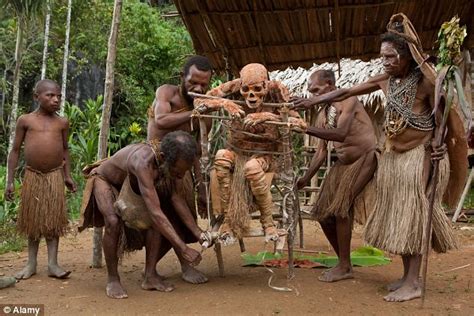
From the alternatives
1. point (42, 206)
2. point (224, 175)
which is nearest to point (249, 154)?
point (224, 175)

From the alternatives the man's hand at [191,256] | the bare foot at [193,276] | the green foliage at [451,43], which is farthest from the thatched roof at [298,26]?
the man's hand at [191,256]

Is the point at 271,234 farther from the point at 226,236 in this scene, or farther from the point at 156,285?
the point at 156,285

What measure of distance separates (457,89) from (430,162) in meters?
0.59

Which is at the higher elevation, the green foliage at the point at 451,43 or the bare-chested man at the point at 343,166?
the green foliage at the point at 451,43

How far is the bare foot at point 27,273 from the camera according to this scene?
4539mm

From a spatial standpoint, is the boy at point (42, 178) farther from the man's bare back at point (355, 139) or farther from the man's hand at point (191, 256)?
the man's bare back at point (355, 139)

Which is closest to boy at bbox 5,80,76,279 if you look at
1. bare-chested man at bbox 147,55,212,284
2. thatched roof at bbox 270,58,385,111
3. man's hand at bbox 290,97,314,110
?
bare-chested man at bbox 147,55,212,284

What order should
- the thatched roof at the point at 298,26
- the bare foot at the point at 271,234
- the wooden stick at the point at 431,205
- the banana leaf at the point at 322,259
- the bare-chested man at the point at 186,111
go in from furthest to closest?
the thatched roof at the point at 298,26 → the banana leaf at the point at 322,259 → the bare-chested man at the point at 186,111 → the bare foot at the point at 271,234 → the wooden stick at the point at 431,205

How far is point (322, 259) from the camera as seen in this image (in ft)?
16.9

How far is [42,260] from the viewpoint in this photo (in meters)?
5.29

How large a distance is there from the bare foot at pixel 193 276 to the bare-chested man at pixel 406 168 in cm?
121

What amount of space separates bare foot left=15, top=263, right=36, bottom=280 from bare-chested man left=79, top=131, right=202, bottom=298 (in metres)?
0.59

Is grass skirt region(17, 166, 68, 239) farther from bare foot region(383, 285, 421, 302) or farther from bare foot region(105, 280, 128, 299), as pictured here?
bare foot region(383, 285, 421, 302)

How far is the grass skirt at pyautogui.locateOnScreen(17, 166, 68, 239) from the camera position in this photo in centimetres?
467
